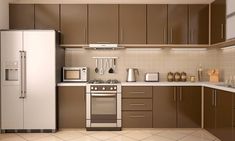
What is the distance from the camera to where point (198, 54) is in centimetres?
455

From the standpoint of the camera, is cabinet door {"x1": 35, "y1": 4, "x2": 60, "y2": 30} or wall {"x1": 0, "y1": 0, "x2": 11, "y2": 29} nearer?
wall {"x1": 0, "y1": 0, "x2": 11, "y2": 29}

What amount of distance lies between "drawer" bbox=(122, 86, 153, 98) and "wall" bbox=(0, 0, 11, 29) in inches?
90.6

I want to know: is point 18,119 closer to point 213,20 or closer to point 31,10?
point 31,10

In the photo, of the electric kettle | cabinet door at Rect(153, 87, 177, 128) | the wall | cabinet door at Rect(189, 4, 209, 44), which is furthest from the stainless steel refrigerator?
cabinet door at Rect(189, 4, 209, 44)

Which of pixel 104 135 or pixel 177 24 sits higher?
pixel 177 24

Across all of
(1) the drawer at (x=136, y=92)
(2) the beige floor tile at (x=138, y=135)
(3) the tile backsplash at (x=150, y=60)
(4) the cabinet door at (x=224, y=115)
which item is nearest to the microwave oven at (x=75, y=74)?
(3) the tile backsplash at (x=150, y=60)

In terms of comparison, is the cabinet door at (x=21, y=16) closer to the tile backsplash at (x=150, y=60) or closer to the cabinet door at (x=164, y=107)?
the tile backsplash at (x=150, y=60)

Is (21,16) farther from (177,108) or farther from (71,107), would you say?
(177,108)

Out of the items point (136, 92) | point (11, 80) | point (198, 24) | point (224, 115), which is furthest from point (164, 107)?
point (11, 80)

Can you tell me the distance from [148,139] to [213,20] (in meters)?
2.26

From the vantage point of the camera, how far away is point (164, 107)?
4.01 metres

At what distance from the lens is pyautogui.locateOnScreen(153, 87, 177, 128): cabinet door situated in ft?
13.1

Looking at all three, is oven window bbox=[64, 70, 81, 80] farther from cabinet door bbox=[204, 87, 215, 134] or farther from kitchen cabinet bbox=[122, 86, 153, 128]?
cabinet door bbox=[204, 87, 215, 134]

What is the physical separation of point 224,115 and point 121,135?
60.9 inches
